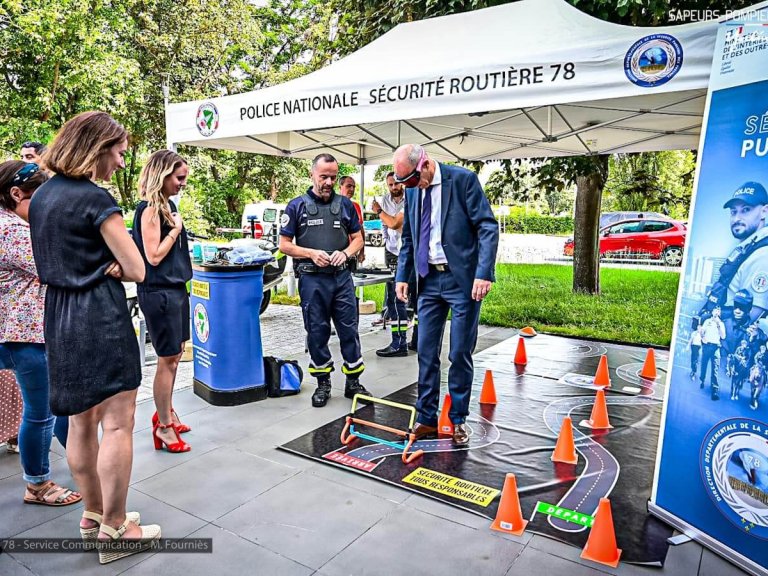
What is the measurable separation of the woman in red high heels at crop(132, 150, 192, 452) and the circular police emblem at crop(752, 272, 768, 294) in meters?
3.15

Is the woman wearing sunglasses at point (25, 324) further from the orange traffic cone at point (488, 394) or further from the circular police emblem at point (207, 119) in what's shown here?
the circular police emblem at point (207, 119)

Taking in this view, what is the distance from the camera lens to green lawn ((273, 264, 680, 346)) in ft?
25.5

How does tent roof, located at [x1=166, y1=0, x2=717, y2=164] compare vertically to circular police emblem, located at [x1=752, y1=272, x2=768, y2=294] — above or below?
above

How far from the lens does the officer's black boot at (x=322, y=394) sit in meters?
4.64

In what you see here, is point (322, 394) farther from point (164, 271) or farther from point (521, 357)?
point (521, 357)

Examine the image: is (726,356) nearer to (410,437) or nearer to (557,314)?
(410,437)

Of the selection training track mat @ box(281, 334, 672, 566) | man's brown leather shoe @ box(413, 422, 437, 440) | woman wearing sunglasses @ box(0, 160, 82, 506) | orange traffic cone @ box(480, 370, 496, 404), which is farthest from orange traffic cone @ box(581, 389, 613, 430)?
woman wearing sunglasses @ box(0, 160, 82, 506)

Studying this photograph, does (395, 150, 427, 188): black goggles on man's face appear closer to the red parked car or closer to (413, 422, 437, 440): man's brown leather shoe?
(413, 422, 437, 440): man's brown leather shoe

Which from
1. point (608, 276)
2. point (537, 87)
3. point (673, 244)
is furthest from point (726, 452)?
point (673, 244)

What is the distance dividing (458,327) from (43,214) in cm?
248

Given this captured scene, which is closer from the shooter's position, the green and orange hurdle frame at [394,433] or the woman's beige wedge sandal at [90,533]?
the woman's beige wedge sandal at [90,533]

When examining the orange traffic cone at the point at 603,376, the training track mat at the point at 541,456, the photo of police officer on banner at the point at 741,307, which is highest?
the photo of police officer on banner at the point at 741,307

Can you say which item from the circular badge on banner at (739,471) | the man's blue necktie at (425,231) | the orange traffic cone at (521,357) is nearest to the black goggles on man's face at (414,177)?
the man's blue necktie at (425,231)

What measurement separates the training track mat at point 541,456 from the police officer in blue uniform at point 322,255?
669 mm
